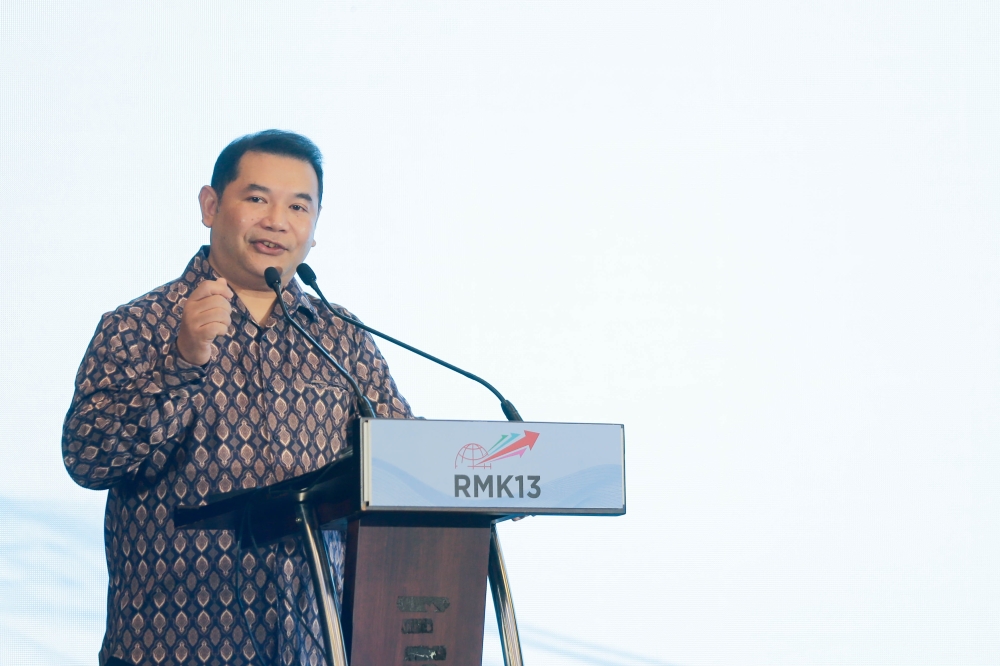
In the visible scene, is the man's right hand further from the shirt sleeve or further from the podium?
the podium

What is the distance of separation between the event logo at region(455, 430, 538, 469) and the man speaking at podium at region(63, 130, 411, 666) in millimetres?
431

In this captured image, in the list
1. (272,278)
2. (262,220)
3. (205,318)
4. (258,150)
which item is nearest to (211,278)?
(262,220)

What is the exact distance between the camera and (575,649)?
3.13m

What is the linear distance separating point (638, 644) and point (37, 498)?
5.62 ft

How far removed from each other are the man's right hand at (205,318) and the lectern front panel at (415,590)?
1.14ft

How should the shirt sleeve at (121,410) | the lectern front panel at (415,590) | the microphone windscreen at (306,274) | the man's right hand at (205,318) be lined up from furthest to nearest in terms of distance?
1. the microphone windscreen at (306,274)
2. the shirt sleeve at (121,410)
3. the man's right hand at (205,318)
4. the lectern front panel at (415,590)

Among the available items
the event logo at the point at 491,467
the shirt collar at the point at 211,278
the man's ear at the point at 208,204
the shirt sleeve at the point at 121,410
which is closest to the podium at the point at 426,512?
the event logo at the point at 491,467

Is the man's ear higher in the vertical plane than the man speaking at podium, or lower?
higher

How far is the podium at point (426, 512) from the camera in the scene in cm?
130

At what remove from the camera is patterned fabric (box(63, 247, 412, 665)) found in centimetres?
166

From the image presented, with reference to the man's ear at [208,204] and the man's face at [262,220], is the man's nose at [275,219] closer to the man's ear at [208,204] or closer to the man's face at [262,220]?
the man's face at [262,220]

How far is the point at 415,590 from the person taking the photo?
1.44 metres

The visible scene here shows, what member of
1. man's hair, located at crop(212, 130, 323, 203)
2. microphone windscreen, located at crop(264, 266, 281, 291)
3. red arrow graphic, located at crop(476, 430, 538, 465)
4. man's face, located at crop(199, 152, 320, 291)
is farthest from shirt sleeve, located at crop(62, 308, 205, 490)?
red arrow graphic, located at crop(476, 430, 538, 465)

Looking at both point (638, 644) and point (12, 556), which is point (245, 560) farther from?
point (638, 644)
